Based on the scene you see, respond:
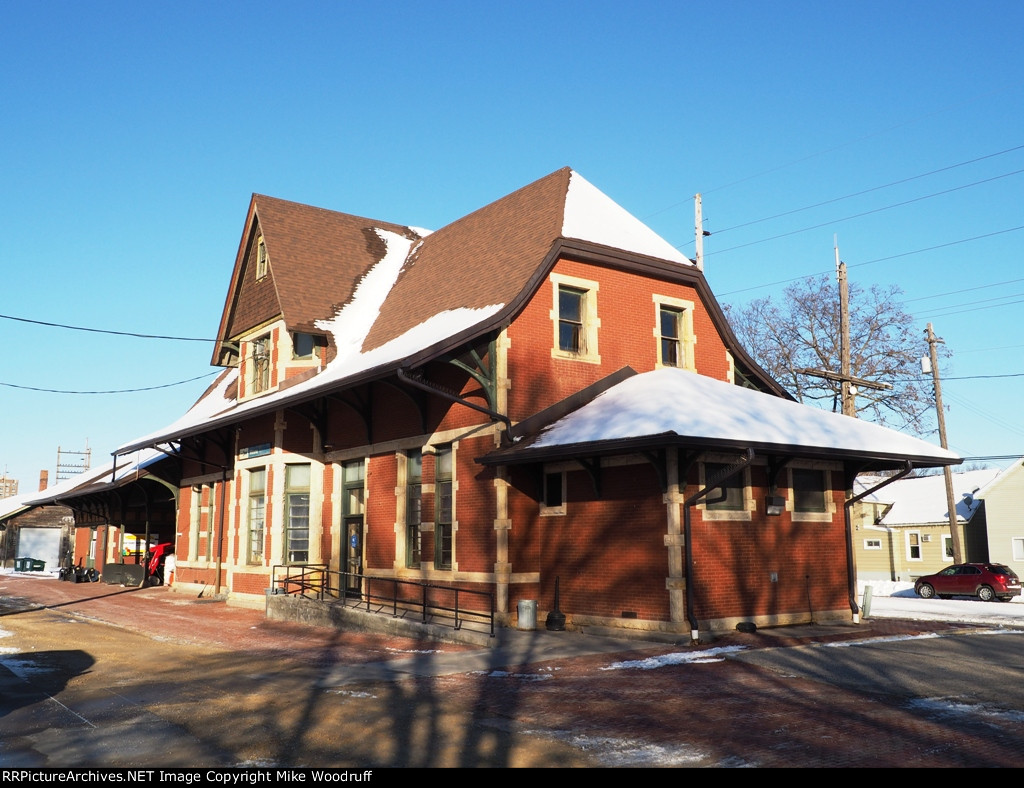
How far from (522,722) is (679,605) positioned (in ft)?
24.3

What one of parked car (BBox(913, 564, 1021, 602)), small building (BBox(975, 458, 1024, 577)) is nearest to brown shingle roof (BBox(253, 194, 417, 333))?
parked car (BBox(913, 564, 1021, 602))

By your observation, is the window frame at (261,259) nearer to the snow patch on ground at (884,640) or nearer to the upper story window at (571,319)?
the upper story window at (571,319)

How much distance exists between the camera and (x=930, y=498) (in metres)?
50.1

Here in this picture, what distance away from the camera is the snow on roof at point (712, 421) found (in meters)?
16.2

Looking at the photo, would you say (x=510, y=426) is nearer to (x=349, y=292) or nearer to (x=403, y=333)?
(x=403, y=333)

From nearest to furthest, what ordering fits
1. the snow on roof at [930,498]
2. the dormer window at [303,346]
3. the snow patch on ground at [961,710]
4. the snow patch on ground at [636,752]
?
1. the snow patch on ground at [636,752]
2. the snow patch on ground at [961,710]
3. the dormer window at [303,346]
4. the snow on roof at [930,498]

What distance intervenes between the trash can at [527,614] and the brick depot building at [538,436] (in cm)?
61

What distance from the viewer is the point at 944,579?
3438 centimetres

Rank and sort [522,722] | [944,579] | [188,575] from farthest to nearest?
[944,579]
[188,575]
[522,722]

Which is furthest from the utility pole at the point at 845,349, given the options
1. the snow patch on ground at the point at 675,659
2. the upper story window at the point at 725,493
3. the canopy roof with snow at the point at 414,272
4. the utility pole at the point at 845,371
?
the snow patch on ground at the point at 675,659

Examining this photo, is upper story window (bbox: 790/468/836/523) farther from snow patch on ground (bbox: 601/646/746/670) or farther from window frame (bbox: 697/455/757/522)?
snow patch on ground (bbox: 601/646/746/670)

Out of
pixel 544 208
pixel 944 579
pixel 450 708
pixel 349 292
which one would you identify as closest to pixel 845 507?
pixel 544 208

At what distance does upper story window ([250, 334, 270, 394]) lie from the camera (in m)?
27.5

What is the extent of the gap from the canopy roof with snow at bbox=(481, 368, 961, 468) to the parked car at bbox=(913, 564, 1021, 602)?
16379mm
